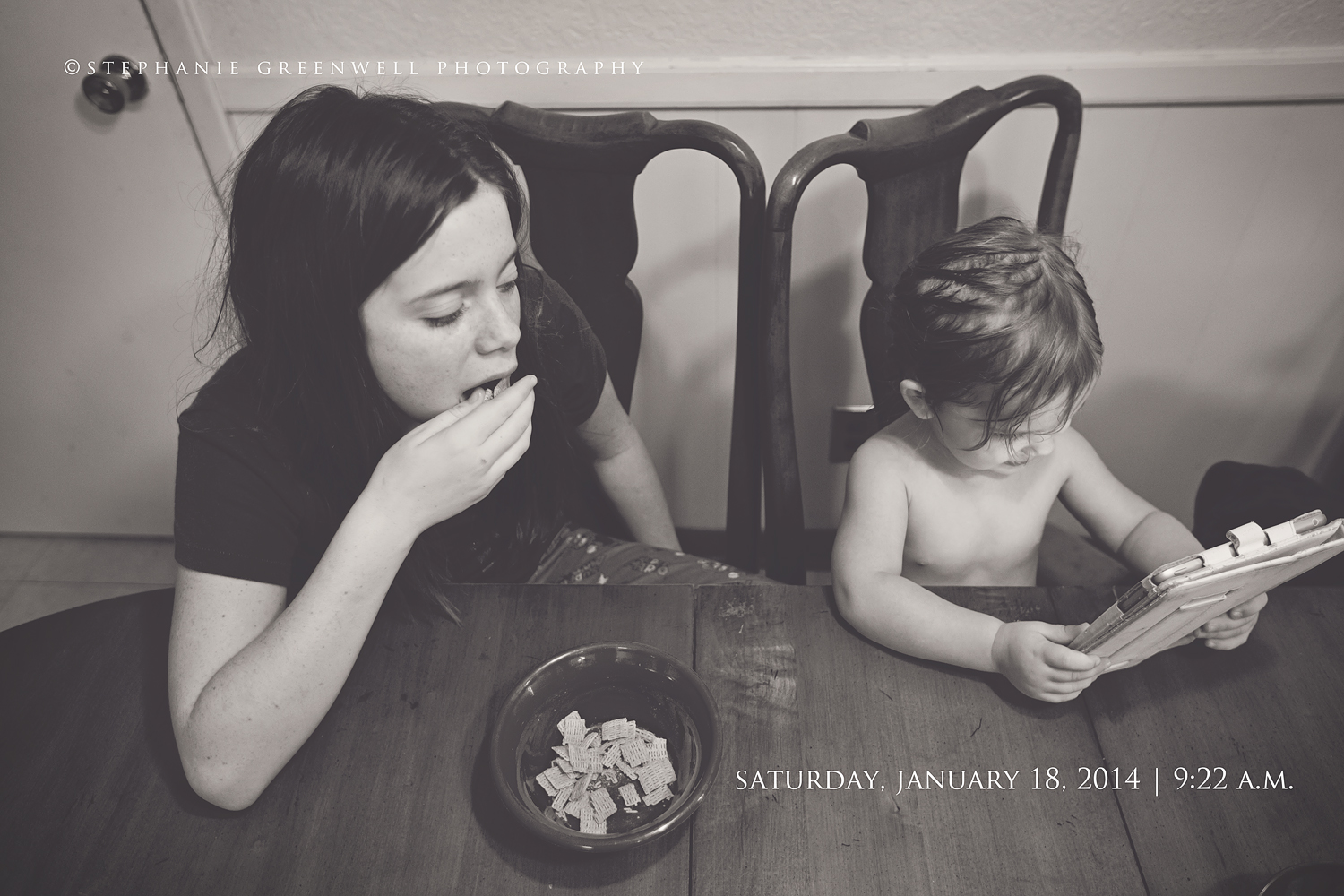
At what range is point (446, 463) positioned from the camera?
810mm

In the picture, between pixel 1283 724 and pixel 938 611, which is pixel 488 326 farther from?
pixel 1283 724

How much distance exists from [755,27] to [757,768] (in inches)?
44.7

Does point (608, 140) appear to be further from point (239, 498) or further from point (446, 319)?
point (239, 498)

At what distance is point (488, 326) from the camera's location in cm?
84

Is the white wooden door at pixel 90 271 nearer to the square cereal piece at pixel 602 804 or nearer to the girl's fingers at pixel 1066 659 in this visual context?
the square cereal piece at pixel 602 804

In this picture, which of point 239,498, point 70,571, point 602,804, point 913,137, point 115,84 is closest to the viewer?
point 602,804

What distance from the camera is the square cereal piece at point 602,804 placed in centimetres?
74

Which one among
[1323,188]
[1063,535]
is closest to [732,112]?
[1063,535]

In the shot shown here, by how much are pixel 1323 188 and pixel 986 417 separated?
103 cm

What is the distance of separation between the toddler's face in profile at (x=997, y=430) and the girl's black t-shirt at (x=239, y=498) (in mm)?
769

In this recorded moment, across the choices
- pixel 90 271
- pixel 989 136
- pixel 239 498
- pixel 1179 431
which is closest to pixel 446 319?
pixel 239 498

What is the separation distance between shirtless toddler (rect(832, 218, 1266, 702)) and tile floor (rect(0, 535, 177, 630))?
184cm

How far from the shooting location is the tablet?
634mm

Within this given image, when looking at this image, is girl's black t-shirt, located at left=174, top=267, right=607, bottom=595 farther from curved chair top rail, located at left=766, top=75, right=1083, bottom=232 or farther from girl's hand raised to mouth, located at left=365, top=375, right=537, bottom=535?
curved chair top rail, located at left=766, top=75, right=1083, bottom=232
